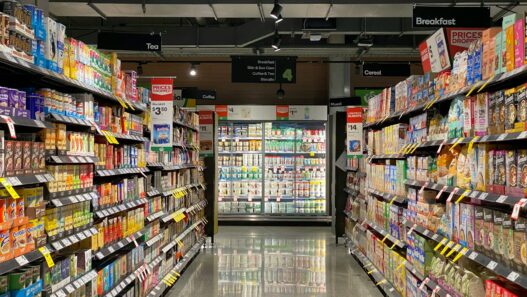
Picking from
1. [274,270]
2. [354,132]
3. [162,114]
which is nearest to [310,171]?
[354,132]

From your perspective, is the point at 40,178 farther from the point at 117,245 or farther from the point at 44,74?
the point at 117,245

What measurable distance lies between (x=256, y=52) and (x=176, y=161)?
19.7 feet

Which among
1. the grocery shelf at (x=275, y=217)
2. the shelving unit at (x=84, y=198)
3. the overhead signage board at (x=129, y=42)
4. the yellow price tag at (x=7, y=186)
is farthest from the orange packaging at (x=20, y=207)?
the grocery shelf at (x=275, y=217)

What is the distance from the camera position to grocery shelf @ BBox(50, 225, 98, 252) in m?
3.69

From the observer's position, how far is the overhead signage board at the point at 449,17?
748 centimetres

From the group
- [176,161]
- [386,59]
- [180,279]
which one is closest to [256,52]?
[386,59]

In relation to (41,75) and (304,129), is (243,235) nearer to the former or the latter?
(304,129)

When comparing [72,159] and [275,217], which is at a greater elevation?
[72,159]

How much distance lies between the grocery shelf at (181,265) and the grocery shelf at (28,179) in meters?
3.25

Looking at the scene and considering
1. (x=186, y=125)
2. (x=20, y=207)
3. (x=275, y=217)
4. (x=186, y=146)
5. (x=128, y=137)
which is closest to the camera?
(x=20, y=207)

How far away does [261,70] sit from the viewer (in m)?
11.4

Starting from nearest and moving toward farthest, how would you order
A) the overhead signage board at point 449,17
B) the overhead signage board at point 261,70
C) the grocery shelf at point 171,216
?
1. the grocery shelf at point 171,216
2. the overhead signage board at point 449,17
3. the overhead signage board at point 261,70

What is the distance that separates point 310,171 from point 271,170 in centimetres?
107

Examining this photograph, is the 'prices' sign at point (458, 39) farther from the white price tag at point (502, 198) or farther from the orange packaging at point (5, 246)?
the orange packaging at point (5, 246)
